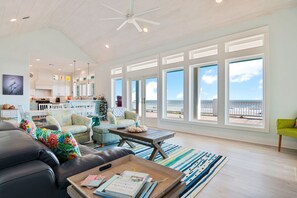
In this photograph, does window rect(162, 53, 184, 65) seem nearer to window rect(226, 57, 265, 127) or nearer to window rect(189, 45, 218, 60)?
window rect(189, 45, 218, 60)

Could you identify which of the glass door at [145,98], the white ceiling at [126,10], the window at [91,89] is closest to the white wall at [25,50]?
the white ceiling at [126,10]

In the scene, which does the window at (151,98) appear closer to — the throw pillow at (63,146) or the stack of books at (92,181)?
the throw pillow at (63,146)

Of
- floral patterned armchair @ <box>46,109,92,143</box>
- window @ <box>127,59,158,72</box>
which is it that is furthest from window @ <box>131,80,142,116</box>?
floral patterned armchair @ <box>46,109,92,143</box>

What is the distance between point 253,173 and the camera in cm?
248

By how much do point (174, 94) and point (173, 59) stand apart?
129cm

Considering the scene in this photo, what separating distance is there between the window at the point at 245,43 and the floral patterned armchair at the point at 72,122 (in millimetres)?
4255

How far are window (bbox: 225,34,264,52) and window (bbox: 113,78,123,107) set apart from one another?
16.6 feet

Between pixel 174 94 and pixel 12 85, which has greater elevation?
pixel 12 85

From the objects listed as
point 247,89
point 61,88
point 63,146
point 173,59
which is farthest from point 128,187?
point 61,88

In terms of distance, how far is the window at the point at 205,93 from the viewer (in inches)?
200

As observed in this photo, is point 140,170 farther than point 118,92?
No

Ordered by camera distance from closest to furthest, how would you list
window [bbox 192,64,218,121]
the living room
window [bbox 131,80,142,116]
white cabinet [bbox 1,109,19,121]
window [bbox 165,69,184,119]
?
1. the living room
2. window [bbox 192,64,218,121]
3. white cabinet [bbox 1,109,19,121]
4. window [bbox 165,69,184,119]
5. window [bbox 131,80,142,116]

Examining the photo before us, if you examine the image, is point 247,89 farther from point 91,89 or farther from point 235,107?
point 91,89

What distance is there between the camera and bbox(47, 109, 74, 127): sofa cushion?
3.82m
